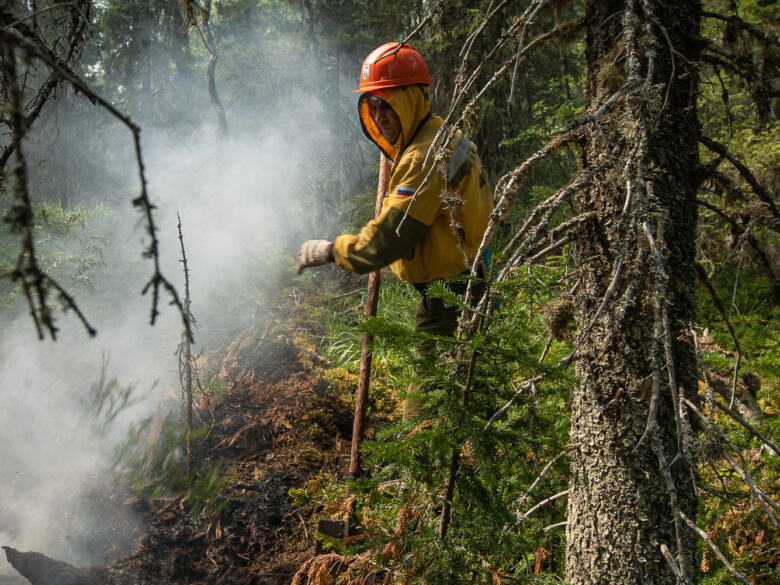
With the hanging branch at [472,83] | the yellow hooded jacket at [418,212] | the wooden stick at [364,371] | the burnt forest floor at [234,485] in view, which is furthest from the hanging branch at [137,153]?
the burnt forest floor at [234,485]

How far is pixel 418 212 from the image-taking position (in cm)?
255

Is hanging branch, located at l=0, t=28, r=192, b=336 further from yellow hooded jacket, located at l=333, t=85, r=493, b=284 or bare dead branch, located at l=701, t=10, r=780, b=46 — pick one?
bare dead branch, located at l=701, t=10, r=780, b=46

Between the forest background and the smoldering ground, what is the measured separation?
0.05 meters

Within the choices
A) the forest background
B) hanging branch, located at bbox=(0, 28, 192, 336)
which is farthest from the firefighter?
hanging branch, located at bbox=(0, 28, 192, 336)

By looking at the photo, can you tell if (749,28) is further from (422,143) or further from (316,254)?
(316,254)

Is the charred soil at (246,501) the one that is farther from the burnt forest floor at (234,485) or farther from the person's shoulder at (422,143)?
the person's shoulder at (422,143)

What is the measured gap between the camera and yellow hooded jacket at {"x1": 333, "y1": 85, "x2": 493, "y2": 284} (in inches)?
101

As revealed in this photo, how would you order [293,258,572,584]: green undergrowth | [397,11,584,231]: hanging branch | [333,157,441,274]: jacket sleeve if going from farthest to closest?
[333,157,441,274]: jacket sleeve < [397,11,584,231]: hanging branch < [293,258,572,584]: green undergrowth

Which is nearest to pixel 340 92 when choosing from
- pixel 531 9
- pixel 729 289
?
pixel 729 289

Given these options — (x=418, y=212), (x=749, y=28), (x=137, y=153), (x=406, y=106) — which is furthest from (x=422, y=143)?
(x=137, y=153)

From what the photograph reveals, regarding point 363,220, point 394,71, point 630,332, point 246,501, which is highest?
point 394,71

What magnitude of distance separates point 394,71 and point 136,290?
591cm

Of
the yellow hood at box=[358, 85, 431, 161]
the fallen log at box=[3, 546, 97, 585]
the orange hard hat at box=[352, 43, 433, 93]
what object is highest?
the orange hard hat at box=[352, 43, 433, 93]

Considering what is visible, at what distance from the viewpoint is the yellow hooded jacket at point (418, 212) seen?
8.38ft
